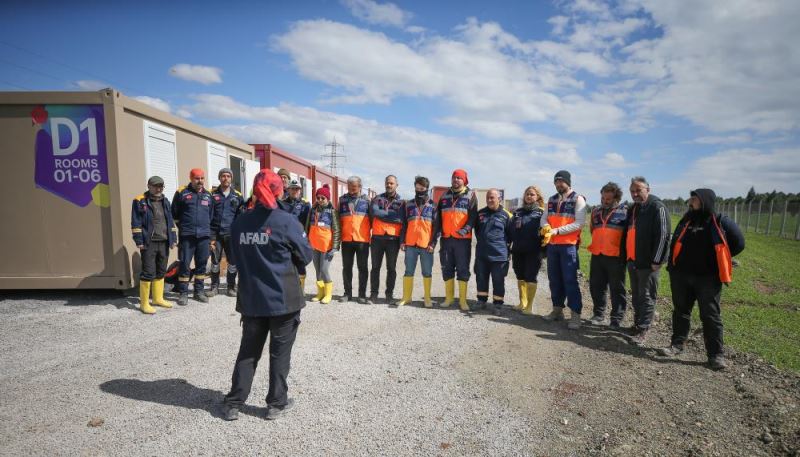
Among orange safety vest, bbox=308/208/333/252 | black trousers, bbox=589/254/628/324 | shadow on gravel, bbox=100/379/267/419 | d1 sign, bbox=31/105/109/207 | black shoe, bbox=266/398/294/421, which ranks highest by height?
d1 sign, bbox=31/105/109/207

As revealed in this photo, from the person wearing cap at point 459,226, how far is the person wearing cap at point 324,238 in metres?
1.79

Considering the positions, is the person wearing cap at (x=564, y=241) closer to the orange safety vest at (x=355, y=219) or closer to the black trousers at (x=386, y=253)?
the black trousers at (x=386, y=253)

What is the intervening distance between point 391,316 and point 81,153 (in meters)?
5.38

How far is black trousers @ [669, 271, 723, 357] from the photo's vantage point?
177 inches

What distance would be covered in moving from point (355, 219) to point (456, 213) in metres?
1.71

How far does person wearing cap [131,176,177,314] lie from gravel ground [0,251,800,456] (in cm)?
54

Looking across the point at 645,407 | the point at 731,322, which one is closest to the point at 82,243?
the point at 645,407

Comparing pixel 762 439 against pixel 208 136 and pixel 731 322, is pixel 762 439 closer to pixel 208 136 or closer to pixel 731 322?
pixel 731 322

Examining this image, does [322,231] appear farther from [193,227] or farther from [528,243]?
[528,243]

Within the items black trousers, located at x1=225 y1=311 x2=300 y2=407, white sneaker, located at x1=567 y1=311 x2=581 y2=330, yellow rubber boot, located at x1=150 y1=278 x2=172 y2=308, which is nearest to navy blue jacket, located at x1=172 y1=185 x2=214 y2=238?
yellow rubber boot, located at x1=150 y1=278 x2=172 y2=308

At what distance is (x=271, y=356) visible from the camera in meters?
3.30

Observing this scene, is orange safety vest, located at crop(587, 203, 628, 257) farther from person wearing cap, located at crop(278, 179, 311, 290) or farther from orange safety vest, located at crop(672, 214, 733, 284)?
person wearing cap, located at crop(278, 179, 311, 290)

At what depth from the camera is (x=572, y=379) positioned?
418 centimetres

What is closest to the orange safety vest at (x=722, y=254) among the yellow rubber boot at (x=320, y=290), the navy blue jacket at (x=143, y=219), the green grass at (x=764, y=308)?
the green grass at (x=764, y=308)
